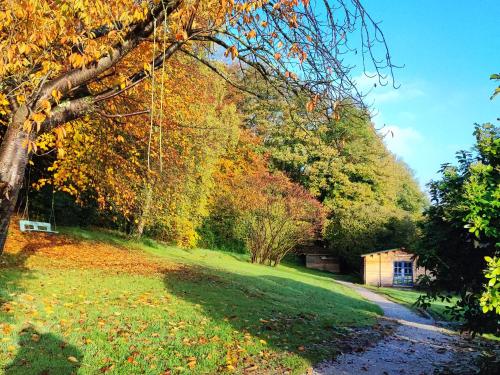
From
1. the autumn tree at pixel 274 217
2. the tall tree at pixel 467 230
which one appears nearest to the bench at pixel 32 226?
the tall tree at pixel 467 230

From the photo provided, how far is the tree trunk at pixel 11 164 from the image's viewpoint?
12.4 ft

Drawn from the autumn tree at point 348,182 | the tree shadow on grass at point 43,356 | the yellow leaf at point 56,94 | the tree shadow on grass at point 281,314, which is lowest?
the tree shadow on grass at point 43,356

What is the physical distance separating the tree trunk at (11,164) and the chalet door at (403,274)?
32135 mm

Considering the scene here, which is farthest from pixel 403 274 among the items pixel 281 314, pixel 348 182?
pixel 281 314

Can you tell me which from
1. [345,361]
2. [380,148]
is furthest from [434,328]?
Result: [380,148]

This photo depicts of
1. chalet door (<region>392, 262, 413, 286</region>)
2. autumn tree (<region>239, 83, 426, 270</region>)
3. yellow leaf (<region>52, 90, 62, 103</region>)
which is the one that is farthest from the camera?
autumn tree (<region>239, 83, 426, 270</region>)

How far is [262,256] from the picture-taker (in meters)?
33.3

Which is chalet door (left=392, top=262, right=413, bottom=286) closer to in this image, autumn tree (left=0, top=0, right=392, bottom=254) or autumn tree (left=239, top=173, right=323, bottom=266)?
autumn tree (left=239, top=173, right=323, bottom=266)

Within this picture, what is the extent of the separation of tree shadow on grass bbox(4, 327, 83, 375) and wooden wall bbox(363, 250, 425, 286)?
1161 inches

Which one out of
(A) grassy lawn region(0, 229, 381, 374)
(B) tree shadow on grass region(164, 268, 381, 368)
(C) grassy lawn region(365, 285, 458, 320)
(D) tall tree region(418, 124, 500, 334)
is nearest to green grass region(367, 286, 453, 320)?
(C) grassy lawn region(365, 285, 458, 320)

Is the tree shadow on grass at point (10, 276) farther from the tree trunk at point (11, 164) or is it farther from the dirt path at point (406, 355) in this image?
the dirt path at point (406, 355)

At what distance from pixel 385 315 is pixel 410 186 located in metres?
36.5

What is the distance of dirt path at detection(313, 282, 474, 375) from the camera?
709 centimetres

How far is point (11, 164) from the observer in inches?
151
